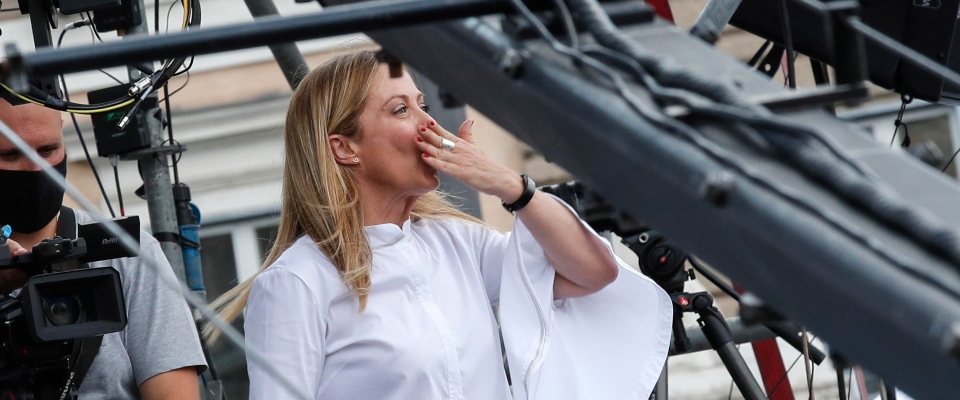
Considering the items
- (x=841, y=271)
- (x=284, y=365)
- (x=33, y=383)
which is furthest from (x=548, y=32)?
(x=33, y=383)

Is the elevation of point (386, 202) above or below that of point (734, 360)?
above

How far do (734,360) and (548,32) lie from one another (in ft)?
7.16

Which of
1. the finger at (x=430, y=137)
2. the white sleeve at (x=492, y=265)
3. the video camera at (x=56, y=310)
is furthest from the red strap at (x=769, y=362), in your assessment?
the video camera at (x=56, y=310)

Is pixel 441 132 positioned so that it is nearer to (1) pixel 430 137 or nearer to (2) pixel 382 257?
(1) pixel 430 137

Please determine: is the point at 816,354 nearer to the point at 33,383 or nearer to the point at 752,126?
the point at 33,383

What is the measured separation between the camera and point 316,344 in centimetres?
228

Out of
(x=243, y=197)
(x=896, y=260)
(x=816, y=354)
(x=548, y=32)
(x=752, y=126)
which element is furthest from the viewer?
(x=243, y=197)

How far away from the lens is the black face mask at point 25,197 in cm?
235

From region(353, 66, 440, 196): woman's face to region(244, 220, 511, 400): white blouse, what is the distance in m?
0.11

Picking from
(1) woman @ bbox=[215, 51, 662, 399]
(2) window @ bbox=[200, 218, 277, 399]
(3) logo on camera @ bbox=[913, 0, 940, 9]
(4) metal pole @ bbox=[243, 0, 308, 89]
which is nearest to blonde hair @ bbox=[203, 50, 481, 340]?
(1) woman @ bbox=[215, 51, 662, 399]

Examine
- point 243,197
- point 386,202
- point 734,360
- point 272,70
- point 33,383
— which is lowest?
point 243,197

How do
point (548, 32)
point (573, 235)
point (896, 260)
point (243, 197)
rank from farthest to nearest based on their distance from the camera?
1. point (243, 197)
2. point (573, 235)
3. point (548, 32)
4. point (896, 260)

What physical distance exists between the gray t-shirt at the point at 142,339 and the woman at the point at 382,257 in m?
0.15

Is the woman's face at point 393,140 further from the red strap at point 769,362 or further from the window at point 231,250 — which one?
the window at point 231,250
